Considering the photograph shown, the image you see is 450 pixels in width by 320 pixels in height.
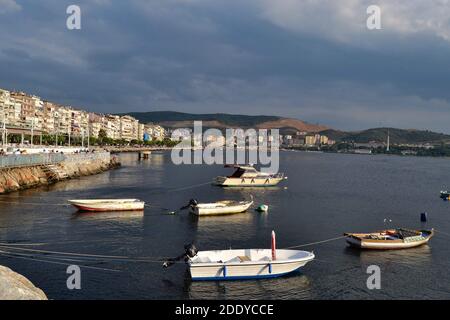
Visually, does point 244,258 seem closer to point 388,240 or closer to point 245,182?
point 388,240

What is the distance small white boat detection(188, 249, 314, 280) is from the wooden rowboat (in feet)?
28.7

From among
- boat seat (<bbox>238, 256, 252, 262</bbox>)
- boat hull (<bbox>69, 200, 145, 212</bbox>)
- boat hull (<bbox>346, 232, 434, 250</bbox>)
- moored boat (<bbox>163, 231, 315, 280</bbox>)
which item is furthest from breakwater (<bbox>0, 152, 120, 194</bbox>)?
boat hull (<bbox>346, 232, 434, 250</bbox>)

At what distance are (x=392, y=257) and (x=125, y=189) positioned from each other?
51062mm

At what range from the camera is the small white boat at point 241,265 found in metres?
26.2

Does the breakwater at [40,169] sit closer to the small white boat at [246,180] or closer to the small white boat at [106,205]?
the small white boat at [106,205]

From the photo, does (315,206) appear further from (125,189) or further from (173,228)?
(125,189)

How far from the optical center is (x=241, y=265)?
2639 cm

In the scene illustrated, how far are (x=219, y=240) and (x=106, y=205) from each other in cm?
1873

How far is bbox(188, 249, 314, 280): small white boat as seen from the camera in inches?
1033

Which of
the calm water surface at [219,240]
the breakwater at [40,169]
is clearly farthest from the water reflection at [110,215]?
the breakwater at [40,169]

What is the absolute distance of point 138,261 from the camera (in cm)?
3030

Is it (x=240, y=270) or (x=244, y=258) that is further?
(x=244, y=258)
